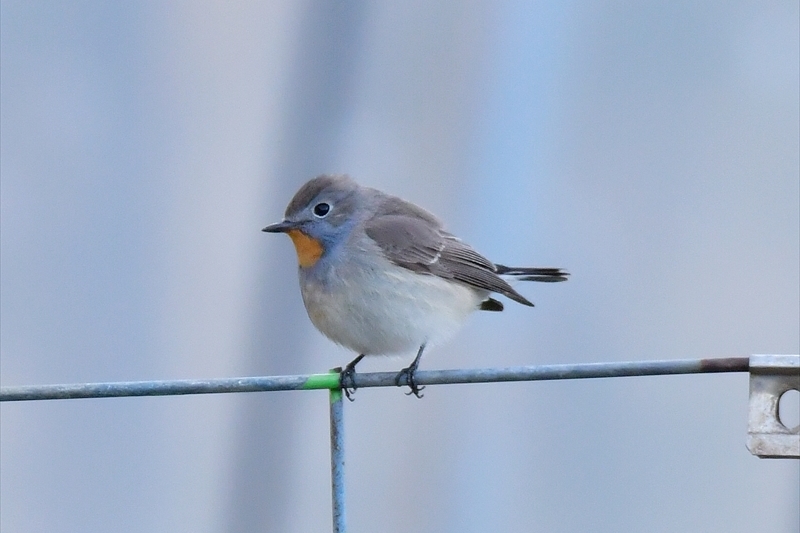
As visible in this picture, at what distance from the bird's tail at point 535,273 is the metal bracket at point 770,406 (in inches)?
78.0

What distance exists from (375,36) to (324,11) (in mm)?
241

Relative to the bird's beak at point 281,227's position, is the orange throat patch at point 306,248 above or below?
below

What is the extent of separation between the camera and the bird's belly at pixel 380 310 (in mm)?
3062

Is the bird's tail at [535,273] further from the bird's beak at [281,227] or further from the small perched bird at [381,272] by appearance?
the bird's beak at [281,227]

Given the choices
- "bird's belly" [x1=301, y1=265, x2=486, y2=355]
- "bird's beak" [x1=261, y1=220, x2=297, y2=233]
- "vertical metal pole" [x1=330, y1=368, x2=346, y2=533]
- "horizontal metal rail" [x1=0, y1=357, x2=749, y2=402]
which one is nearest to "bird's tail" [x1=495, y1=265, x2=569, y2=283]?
"bird's belly" [x1=301, y1=265, x2=486, y2=355]

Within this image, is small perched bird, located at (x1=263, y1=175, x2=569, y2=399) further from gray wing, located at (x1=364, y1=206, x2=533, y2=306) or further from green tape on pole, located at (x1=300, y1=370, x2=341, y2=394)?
green tape on pole, located at (x1=300, y1=370, x2=341, y2=394)

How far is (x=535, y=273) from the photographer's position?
3.56 metres

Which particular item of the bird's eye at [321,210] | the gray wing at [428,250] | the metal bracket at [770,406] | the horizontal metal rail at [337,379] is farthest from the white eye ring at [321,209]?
the metal bracket at [770,406]

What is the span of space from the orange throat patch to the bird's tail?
72 cm

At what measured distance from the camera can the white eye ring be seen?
3.32 m

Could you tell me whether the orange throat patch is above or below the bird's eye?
below

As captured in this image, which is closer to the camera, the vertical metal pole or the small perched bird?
the vertical metal pole

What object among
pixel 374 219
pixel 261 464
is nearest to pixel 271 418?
pixel 261 464

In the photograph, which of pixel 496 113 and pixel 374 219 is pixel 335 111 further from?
pixel 374 219
